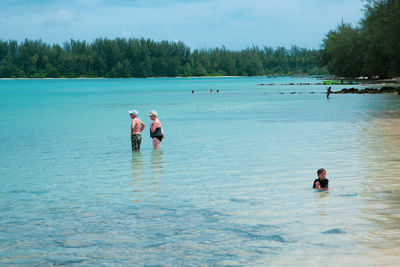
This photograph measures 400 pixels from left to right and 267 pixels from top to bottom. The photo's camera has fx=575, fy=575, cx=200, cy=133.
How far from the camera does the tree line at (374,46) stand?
74250mm

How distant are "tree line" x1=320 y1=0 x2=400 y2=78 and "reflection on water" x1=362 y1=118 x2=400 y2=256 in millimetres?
50504

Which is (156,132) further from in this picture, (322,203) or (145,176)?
(322,203)

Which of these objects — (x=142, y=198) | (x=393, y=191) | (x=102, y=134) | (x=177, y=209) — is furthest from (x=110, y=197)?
(x=102, y=134)

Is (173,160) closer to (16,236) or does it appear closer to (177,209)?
(177,209)

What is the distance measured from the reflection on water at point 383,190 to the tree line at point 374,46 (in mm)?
50504

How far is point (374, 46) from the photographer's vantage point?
3664 inches

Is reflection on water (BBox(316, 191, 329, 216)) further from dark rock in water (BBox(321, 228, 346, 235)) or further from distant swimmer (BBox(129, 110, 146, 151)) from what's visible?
distant swimmer (BBox(129, 110, 146, 151))

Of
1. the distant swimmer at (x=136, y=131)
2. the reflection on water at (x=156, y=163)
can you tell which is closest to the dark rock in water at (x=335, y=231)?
the reflection on water at (x=156, y=163)

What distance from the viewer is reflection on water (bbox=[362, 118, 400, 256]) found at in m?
9.90

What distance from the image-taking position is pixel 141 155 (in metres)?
22.6

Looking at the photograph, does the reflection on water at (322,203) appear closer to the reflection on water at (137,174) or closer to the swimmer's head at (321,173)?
the swimmer's head at (321,173)

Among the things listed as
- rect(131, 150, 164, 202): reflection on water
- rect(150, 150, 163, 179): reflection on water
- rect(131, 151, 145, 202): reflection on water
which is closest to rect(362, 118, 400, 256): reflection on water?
rect(131, 150, 164, 202): reflection on water

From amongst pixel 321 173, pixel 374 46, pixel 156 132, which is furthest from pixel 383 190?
pixel 374 46

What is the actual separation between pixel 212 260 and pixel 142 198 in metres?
5.13
